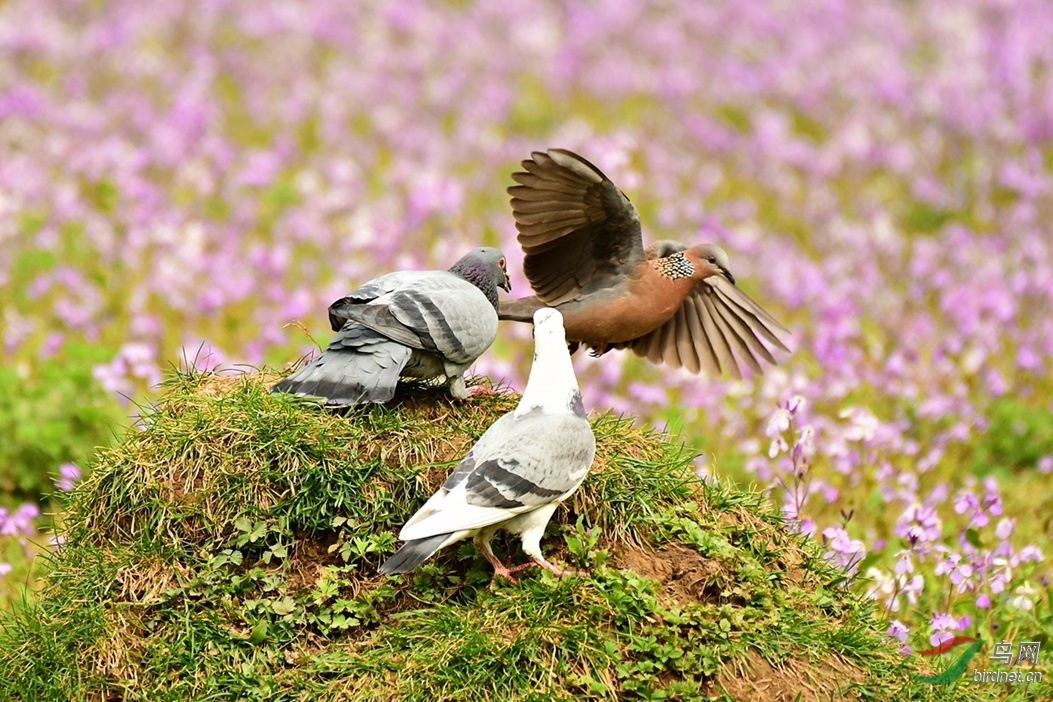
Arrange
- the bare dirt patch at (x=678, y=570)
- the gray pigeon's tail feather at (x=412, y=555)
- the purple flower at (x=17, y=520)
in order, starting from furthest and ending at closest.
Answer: the purple flower at (x=17, y=520) → the bare dirt patch at (x=678, y=570) → the gray pigeon's tail feather at (x=412, y=555)

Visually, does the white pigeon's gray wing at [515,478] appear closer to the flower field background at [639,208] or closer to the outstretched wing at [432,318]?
the outstretched wing at [432,318]

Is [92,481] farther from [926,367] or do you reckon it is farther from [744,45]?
[744,45]

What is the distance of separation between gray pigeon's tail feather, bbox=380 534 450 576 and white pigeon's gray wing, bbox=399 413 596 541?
3cm

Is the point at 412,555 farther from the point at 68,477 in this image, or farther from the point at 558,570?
the point at 68,477

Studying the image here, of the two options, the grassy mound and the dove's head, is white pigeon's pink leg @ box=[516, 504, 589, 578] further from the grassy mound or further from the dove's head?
the dove's head

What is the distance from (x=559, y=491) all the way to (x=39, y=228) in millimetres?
6269

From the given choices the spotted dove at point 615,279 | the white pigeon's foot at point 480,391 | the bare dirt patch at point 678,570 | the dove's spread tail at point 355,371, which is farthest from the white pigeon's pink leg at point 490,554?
the spotted dove at point 615,279

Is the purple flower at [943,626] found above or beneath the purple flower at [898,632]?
beneath

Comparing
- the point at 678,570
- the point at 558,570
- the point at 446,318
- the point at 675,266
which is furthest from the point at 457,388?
the point at 675,266

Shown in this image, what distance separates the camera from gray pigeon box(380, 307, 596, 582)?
3818 millimetres

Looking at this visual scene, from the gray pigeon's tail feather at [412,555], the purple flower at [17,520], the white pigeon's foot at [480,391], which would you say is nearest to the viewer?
the gray pigeon's tail feather at [412,555]

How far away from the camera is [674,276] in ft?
17.6

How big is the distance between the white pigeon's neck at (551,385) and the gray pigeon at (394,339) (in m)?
0.29

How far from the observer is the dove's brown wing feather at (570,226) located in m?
5.04
